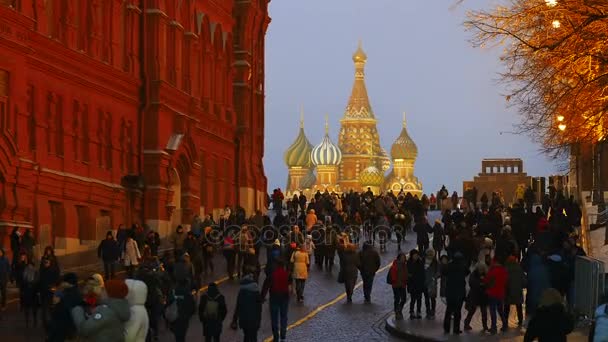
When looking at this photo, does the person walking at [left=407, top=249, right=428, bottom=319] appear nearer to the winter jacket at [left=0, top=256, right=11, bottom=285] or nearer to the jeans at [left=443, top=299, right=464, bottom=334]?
the jeans at [left=443, top=299, right=464, bottom=334]

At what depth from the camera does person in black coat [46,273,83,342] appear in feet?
65.8

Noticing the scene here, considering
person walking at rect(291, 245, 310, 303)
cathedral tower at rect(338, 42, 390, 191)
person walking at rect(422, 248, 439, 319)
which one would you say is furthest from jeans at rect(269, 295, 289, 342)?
cathedral tower at rect(338, 42, 390, 191)

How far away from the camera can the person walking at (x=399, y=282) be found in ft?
102

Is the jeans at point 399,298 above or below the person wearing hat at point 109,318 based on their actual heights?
below

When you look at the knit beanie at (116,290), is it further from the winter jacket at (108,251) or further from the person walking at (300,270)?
the winter jacket at (108,251)

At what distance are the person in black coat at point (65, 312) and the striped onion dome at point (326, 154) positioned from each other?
15386 centimetres

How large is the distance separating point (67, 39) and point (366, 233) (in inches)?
533

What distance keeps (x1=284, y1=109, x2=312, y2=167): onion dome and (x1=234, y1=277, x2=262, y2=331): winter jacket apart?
155 m

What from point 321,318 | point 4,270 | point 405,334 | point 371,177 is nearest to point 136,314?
point 405,334

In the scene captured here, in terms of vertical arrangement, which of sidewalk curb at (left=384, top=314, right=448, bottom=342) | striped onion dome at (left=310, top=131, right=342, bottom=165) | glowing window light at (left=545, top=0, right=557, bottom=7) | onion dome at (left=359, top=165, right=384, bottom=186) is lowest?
sidewalk curb at (left=384, top=314, right=448, bottom=342)

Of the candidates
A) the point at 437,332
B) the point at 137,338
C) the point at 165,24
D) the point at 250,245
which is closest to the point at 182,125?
the point at 165,24

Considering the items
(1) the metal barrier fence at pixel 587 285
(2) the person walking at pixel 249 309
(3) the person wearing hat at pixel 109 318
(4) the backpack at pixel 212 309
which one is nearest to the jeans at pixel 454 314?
(1) the metal barrier fence at pixel 587 285

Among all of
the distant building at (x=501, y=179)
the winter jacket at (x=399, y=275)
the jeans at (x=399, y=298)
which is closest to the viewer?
the jeans at (x=399, y=298)

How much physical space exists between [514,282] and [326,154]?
14750cm
